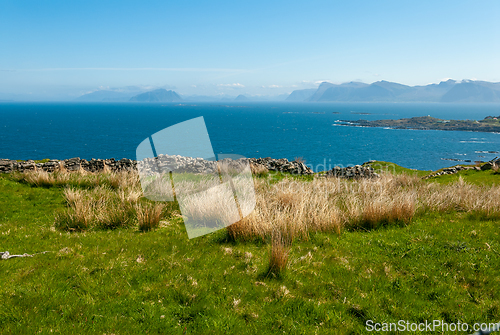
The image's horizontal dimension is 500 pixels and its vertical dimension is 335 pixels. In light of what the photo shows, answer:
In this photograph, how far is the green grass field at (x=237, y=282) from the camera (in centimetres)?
410

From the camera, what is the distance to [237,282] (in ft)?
17.0

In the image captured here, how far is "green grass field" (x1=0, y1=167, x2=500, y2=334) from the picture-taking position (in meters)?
4.10

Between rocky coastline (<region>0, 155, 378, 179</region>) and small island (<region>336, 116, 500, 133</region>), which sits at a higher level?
small island (<region>336, 116, 500, 133</region>)

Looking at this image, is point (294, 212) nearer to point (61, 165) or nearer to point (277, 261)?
point (277, 261)

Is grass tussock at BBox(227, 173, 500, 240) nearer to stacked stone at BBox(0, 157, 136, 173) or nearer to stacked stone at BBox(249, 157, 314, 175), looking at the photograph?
stacked stone at BBox(249, 157, 314, 175)

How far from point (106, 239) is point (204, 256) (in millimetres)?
2812

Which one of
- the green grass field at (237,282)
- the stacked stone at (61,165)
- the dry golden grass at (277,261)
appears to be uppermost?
the dry golden grass at (277,261)

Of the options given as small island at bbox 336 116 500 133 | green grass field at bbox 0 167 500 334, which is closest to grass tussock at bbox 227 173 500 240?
green grass field at bbox 0 167 500 334

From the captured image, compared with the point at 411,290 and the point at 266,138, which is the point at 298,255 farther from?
the point at 266,138
